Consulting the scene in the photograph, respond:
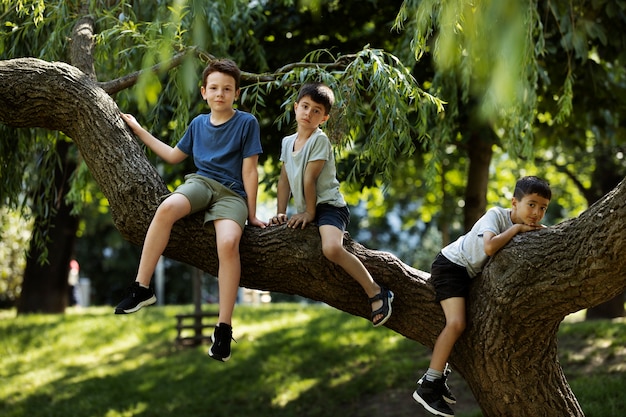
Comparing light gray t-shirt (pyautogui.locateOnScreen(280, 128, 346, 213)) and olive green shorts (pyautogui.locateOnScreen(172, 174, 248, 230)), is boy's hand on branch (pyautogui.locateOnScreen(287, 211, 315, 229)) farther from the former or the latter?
olive green shorts (pyautogui.locateOnScreen(172, 174, 248, 230))

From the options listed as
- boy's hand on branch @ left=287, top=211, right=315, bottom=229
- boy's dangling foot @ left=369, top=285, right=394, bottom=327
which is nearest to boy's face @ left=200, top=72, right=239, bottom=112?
boy's hand on branch @ left=287, top=211, right=315, bottom=229

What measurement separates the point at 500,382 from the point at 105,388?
578cm

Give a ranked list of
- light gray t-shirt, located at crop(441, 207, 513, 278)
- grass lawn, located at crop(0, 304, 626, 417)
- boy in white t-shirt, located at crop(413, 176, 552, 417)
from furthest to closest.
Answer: grass lawn, located at crop(0, 304, 626, 417) → light gray t-shirt, located at crop(441, 207, 513, 278) → boy in white t-shirt, located at crop(413, 176, 552, 417)

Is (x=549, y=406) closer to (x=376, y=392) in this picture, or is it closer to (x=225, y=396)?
(x=376, y=392)

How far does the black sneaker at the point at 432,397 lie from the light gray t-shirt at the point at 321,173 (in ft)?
3.19

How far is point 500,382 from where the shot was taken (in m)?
4.12

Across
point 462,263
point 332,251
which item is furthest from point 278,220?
point 462,263

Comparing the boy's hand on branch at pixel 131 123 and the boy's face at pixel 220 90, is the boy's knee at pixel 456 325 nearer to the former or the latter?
the boy's face at pixel 220 90

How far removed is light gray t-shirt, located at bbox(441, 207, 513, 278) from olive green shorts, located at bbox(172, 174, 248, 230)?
1.08 meters

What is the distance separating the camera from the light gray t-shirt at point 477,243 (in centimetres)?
403

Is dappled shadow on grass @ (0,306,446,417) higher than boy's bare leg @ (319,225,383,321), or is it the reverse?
boy's bare leg @ (319,225,383,321)

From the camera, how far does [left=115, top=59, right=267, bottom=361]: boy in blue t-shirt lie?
12.5ft

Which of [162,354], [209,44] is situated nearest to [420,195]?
[162,354]

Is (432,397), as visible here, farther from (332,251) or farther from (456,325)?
(332,251)
